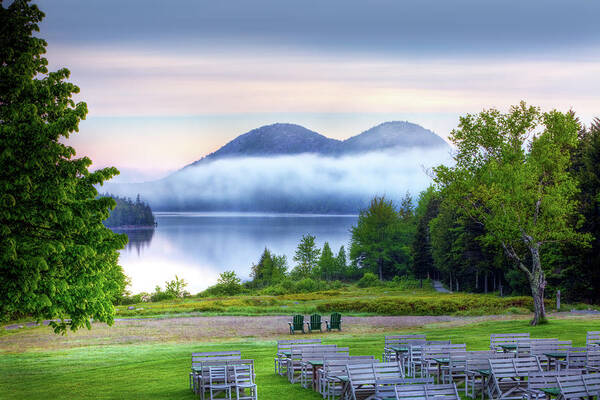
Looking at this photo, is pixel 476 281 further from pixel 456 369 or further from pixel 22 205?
pixel 22 205

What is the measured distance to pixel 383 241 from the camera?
97438 mm

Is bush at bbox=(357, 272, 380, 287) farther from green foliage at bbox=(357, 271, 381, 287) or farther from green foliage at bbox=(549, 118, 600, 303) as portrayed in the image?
green foliage at bbox=(549, 118, 600, 303)

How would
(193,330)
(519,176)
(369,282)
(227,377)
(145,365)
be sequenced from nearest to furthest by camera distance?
(227,377), (145,365), (519,176), (193,330), (369,282)

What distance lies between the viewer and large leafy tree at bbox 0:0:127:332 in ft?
49.4

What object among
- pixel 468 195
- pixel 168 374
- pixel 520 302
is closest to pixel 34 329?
pixel 168 374

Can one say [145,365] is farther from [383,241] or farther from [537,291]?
[383,241]

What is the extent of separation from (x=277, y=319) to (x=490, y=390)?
29.0 m

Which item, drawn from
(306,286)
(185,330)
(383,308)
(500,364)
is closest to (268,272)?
(306,286)

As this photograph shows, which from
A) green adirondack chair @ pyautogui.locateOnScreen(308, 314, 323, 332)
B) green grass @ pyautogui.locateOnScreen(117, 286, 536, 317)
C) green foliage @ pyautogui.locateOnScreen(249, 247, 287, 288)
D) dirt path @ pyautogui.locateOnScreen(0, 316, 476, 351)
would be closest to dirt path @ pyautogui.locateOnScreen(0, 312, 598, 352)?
dirt path @ pyautogui.locateOnScreen(0, 316, 476, 351)

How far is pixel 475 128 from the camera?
35.8m

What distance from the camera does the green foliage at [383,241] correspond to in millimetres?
96750

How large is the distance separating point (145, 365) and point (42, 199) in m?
9.20

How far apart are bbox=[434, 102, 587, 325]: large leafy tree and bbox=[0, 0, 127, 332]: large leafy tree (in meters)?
23.4

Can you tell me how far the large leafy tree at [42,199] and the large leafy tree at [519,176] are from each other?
2336cm
